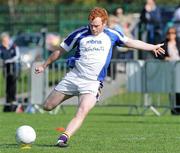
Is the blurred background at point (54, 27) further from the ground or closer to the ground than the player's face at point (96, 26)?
closer to the ground

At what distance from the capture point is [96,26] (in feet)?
44.0

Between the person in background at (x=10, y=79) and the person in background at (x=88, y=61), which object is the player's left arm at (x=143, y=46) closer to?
the person in background at (x=88, y=61)

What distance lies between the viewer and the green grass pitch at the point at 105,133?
12961 mm

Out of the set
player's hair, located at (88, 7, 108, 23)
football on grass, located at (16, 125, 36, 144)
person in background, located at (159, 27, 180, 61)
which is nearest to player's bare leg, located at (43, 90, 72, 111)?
football on grass, located at (16, 125, 36, 144)

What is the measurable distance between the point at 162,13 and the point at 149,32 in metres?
3.69

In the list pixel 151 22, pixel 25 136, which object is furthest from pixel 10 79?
pixel 25 136

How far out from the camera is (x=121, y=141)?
14.1 meters

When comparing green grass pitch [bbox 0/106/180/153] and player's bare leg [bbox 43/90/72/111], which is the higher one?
player's bare leg [bbox 43/90/72/111]

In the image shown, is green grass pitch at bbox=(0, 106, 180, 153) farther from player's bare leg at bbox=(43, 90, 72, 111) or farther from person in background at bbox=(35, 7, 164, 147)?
person in background at bbox=(35, 7, 164, 147)

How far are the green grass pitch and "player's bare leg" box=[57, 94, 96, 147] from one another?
0.16 meters

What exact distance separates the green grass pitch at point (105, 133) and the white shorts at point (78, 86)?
795 mm

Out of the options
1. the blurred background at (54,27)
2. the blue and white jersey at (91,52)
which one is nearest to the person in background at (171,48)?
the blurred background at (54,27)

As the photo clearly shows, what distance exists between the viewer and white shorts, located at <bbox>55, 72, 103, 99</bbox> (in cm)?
1349

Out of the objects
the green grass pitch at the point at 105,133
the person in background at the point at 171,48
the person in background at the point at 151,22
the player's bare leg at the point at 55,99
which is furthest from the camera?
the person in background at the point at 151,22
